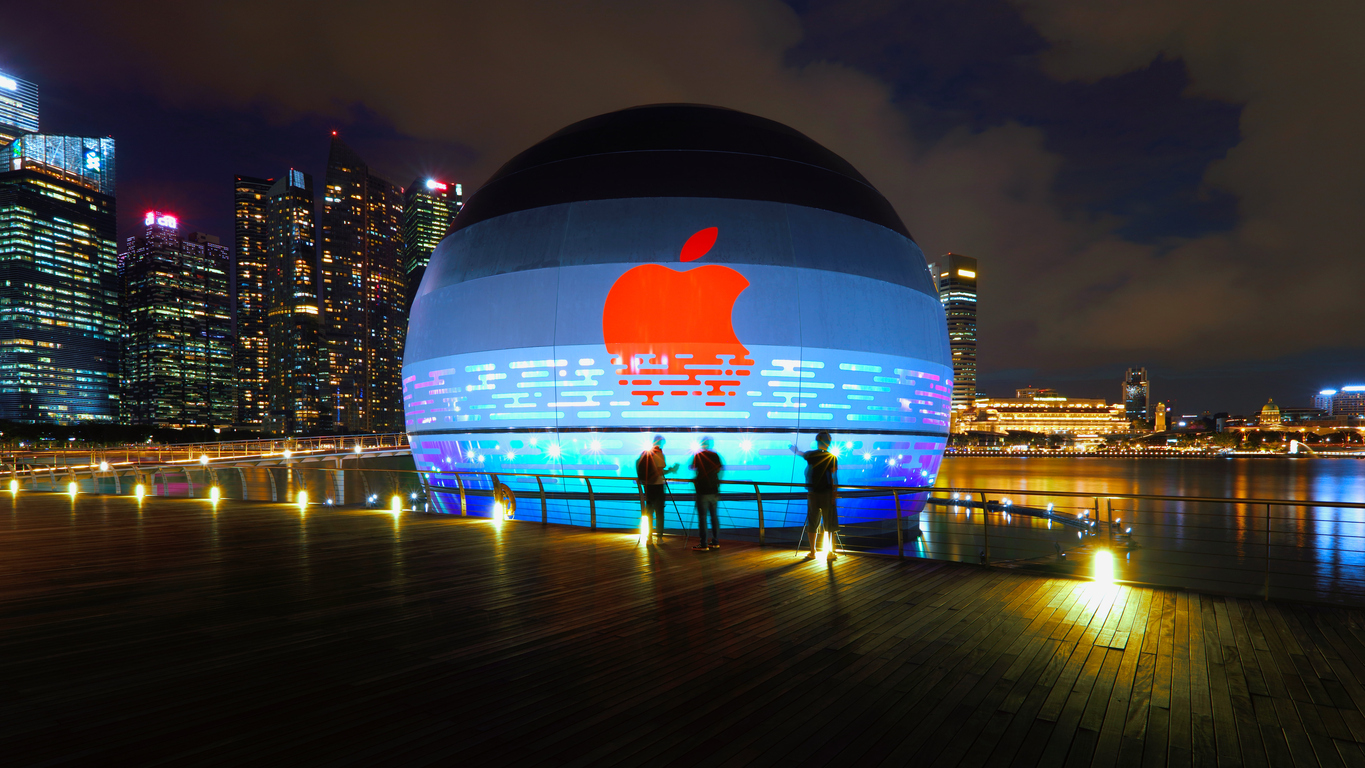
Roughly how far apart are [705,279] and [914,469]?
28.0 ft

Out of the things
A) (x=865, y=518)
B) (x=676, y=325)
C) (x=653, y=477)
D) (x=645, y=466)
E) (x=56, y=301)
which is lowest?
(x=865, y=518)

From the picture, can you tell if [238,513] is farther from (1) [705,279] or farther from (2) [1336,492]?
(2) [1336,492]

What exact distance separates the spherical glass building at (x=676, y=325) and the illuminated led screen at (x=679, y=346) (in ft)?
0.16

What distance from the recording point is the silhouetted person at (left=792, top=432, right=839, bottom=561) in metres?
9.10

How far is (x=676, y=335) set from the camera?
15.4 metres

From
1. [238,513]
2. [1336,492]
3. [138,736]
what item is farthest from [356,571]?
[1336,492]

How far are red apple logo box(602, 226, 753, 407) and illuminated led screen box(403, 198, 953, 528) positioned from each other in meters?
0.03

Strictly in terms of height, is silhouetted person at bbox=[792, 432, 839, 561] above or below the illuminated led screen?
below

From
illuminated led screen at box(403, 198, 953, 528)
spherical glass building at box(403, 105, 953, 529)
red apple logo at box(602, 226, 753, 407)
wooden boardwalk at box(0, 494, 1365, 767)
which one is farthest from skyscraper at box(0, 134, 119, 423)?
wooden boardwalk at box(0, 494, 1365, 767)

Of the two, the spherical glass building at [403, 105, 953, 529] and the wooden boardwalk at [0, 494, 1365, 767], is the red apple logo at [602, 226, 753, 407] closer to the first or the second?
the spherical glass building at [403, 105, 953, 529]

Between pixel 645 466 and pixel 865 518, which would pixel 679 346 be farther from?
pixel 865 518

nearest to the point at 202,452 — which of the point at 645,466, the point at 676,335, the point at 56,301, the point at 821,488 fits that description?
the point at 676,335

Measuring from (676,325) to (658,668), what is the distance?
445 inches

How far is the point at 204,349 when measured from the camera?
197 metres
